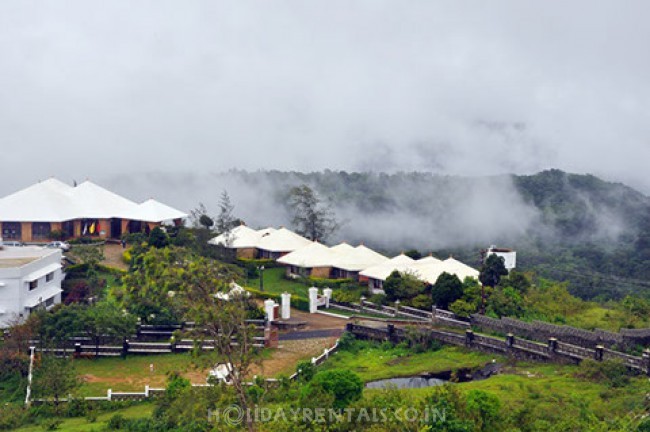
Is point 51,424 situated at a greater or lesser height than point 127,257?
lesser

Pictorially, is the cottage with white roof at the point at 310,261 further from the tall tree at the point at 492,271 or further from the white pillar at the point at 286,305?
the tall tree at the point at 492,271

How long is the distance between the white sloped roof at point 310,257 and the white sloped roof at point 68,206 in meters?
10.9

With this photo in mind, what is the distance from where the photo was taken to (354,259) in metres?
39.7

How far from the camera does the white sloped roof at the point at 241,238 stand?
43750 mm

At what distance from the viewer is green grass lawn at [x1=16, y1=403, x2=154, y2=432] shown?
66.8 ft

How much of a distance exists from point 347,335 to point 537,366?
25.1 ft

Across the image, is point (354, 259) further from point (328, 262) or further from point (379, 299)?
point (379, 299)

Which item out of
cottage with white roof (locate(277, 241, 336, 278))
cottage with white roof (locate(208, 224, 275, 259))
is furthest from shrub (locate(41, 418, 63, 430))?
cottage with white roof (locate(208, 224, 275, 259))

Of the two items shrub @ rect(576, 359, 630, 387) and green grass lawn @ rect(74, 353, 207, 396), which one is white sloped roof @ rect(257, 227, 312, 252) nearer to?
green grass lawn @ rect(74, 353, 207, 396)

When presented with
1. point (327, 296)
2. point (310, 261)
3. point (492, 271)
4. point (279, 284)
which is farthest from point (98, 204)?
point (492, 271)

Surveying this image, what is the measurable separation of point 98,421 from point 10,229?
85.1 feet

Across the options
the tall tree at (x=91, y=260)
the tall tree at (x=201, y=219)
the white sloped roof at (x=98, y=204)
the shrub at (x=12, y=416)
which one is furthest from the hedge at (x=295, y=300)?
the white sloped roof at (x=98, y=204)

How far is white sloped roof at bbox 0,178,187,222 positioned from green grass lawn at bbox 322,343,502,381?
2341 centimetres

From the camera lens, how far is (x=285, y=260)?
132 feet
